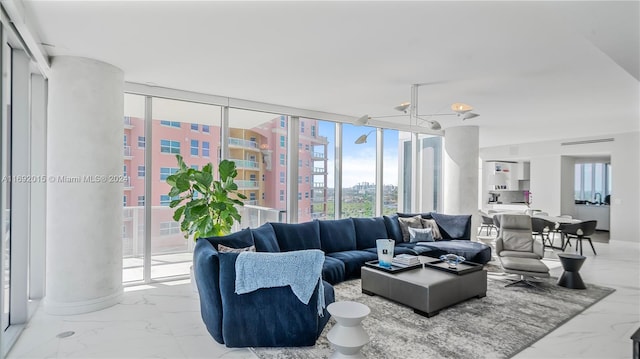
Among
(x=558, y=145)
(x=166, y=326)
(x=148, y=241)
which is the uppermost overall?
(x=558, y=145)

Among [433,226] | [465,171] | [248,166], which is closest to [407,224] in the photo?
[433,226]

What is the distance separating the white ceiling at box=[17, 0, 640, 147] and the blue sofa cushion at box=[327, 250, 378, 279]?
2.39 meters

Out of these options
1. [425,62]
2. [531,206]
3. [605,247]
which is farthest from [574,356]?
[531,206]

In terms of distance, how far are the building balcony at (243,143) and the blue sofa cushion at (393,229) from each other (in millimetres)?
2631

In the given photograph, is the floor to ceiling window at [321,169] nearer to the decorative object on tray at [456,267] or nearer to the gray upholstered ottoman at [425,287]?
the gray upholstered ottoman at [425,287]

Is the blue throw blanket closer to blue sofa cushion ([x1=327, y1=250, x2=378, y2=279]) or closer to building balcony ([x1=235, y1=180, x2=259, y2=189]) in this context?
blue sofa cushion ([x1=327, y1=250, x2=378, y2=279])

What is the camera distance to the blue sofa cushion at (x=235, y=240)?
11.4ft

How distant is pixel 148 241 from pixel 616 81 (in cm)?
642

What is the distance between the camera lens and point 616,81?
430 cm

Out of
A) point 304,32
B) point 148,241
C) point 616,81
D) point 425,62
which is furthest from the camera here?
point 148,241

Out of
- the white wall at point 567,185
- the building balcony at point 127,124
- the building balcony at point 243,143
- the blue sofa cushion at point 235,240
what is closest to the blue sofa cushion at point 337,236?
the blue sofa cushion at point 235,240

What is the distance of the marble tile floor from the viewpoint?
2873 mm

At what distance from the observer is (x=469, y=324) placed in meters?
3.42

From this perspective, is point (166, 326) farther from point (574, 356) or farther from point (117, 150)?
point (574, 356)
